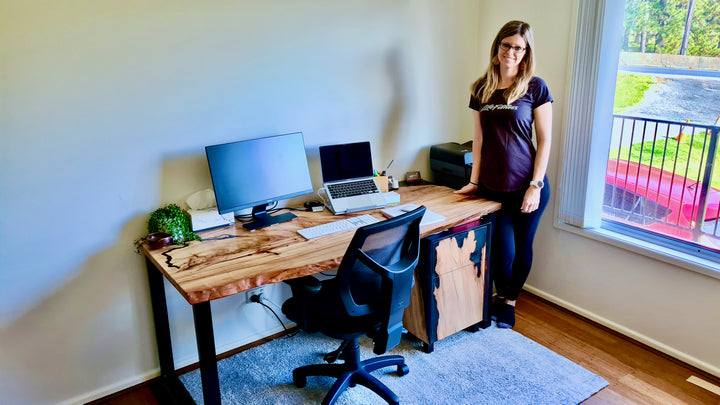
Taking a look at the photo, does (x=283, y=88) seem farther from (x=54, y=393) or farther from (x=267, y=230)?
(x=54, y=393)

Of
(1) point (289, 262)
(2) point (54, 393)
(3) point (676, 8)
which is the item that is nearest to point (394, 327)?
(1) point (289, 262)

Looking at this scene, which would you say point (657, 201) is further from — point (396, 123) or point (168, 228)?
point (168, 228)

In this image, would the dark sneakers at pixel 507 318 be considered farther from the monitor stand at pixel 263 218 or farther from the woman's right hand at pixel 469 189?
the monitor stand at pixel 263 218

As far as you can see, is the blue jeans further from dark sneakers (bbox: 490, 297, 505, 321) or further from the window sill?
the window sill

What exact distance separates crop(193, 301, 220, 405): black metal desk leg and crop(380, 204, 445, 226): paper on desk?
1038mm

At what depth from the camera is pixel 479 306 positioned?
108 inches

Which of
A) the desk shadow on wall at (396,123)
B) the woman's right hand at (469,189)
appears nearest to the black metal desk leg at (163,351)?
the desk shadow on wall at (396,123)

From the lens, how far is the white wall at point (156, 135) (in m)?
2.01

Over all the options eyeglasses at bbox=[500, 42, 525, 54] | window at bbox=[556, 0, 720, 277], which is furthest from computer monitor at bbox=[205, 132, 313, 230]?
window at bbox=[556, 0, 720, 277]

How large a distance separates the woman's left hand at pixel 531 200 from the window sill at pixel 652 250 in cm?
43

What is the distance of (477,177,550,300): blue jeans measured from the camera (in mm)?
2729

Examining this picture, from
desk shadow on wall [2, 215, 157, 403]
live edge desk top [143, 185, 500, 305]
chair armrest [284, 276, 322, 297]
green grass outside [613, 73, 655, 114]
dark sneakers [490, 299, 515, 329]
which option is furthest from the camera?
dark sneakers [490, 299, 515, 329]

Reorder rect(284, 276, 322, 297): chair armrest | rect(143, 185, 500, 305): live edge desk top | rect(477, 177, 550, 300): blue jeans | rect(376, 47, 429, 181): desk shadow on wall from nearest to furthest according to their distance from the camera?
rect(143, 185, 500, 305): live edge desk top → rect(284, 276, 322, 297): chair armrest → rect(477, 177, 550, 300): blue jeans → rect(376, 47, 429, 181): desk shadow on wall

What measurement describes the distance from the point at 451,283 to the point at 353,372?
682mm
